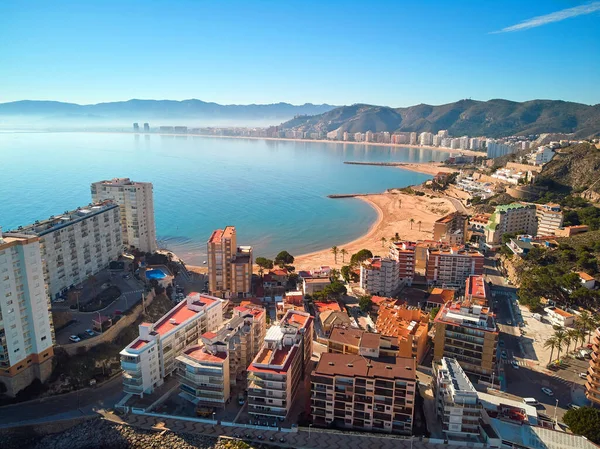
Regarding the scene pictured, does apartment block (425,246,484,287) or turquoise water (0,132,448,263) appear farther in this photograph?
turquoise water (0,132,448,263)

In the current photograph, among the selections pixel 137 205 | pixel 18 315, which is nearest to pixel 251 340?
pixel 18 315

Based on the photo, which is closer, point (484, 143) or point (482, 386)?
point (482, 386)

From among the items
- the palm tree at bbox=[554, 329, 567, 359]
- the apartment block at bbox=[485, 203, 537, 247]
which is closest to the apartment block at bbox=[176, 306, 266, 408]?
the palm tree at bbox=[554, 329, 567, 359]

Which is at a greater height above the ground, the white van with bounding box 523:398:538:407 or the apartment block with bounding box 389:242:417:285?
the apartment block with bounding box 389:242:417:285

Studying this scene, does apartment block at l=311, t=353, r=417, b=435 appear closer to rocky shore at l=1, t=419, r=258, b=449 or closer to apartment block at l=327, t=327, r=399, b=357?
apartment block at l=327, t=327, r=399, b=357

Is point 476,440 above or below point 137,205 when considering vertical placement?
below

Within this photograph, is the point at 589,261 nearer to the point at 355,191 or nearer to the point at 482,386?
the point at 482,386

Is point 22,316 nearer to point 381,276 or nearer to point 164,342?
point 164,342
